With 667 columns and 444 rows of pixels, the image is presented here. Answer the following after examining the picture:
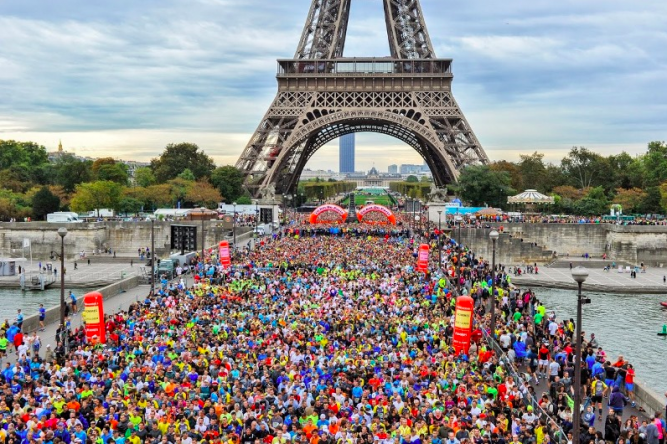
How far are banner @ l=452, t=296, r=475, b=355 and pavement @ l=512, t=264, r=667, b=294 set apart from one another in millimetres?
25795

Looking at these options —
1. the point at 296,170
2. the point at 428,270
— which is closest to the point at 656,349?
the point at 428,270

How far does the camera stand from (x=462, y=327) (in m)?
18.8

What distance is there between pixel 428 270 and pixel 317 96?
131ft

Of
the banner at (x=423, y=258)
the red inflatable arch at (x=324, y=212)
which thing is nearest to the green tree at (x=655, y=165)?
the red inflatable arch at (x=324, y=212)

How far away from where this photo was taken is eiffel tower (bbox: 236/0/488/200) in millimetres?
67750

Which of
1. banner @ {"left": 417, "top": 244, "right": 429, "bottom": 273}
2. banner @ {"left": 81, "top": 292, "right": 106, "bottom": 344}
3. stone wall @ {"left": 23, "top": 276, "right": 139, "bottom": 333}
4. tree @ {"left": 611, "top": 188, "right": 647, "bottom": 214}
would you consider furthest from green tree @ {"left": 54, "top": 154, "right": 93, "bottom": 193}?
banner @ {"left": 81, "top": 292, "right": 106, "bottom": 344}

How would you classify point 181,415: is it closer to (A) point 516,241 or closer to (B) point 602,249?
(A) point 516,241

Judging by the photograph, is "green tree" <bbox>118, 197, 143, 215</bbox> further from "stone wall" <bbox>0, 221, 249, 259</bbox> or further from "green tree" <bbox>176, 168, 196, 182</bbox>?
"stone wall" <bbox>0, 221, 249, 259</bbox>

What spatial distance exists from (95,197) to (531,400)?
63.9 meters

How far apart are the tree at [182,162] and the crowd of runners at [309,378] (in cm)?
6252

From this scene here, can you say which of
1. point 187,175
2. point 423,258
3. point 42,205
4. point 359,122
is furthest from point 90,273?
point 359,122

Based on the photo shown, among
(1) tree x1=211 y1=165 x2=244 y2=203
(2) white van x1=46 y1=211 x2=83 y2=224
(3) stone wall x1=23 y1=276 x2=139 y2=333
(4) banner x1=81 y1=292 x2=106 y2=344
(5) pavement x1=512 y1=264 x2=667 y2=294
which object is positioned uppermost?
(1) tree x1=211 y1=165 x2=244 y2=203

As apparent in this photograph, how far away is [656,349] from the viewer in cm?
2861

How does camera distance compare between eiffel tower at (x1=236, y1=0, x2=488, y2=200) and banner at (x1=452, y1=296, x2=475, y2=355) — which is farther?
eiffel tower at (x1=236, y1=0, x2=488, y2=200)
